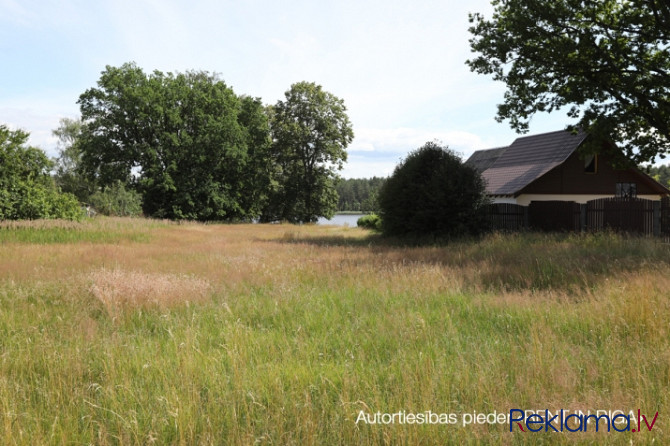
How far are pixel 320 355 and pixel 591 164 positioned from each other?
110ft

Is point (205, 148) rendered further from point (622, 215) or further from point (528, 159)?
point (622, 215)

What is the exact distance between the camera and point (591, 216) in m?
21.0

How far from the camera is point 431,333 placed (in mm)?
5109

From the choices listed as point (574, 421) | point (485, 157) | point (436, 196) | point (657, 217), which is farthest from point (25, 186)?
point (485, 157)

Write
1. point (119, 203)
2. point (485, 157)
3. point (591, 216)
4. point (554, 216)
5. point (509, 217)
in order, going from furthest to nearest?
point (485, 157), point (119, 203), point (509, 217), point (554, 216), point (591, 216)

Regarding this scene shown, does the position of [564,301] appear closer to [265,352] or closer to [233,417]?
[265,352]

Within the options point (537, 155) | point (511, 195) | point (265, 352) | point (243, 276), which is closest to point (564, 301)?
point (265, 352)

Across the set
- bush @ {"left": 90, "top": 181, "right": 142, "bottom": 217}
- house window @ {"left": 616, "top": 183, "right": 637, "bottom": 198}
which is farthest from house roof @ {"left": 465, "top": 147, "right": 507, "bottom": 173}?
bush @ {"left": 90, "top": 181, "right": 142, "bottom": 217}

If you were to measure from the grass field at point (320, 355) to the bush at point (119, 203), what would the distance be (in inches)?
1227

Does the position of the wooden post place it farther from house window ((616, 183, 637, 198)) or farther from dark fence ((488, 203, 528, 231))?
house window ((616, 183, 637, 198))

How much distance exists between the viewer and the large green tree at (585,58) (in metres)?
18.6

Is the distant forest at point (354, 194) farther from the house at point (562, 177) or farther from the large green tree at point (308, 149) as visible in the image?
the house at point (562, 177)

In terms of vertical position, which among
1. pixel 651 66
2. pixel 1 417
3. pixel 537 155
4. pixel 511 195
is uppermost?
pixel 651 66

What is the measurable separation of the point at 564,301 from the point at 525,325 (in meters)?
1.50
